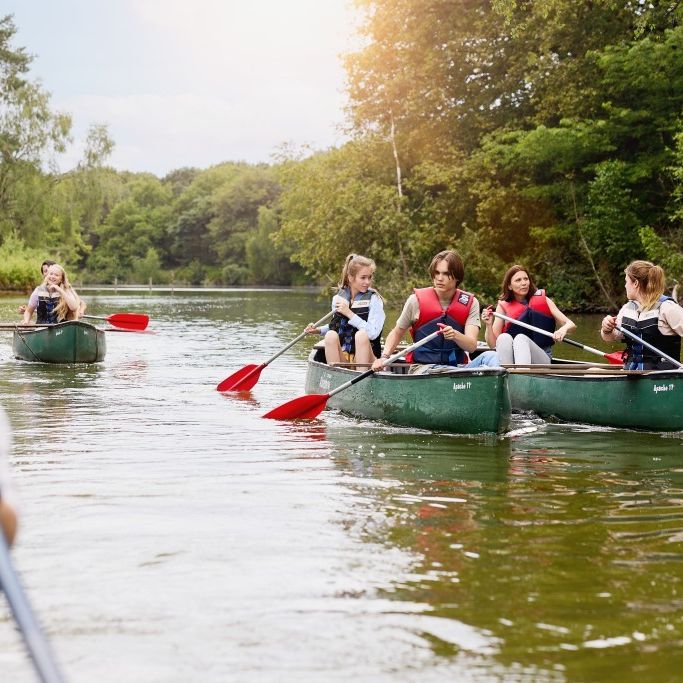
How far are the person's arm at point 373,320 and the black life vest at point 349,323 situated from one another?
0.09 metres

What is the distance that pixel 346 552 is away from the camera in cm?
425

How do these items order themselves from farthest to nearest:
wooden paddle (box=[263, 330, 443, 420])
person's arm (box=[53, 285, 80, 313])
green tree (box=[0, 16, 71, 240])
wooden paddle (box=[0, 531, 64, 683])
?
green tree (box=[0, 16, 71, 240]), person's arm (box=[53, 285, 80, 313]), wooden paddle (box=[263, 330, 443, 420]), wooden paddle (box=[0, 531, 64, 683])

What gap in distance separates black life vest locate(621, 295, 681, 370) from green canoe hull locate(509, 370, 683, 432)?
35 centimetres

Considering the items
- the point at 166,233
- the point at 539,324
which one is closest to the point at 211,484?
the point at 539,324

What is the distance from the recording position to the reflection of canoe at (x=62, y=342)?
12884 mm

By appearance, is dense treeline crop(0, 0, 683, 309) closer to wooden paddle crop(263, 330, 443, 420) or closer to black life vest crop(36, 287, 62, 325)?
black life vest crop(36, 287, 62, 325)

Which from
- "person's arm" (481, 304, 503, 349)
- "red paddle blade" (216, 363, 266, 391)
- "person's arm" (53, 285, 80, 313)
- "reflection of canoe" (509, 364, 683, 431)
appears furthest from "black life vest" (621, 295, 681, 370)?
"person's arm" (53, 285, 80, 313)

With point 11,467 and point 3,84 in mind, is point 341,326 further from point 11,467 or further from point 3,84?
point 3,84

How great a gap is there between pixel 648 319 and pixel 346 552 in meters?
4.19

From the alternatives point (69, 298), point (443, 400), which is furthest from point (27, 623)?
point (69, 298)

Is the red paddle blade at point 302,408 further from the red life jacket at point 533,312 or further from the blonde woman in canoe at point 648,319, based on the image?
the blonde woman in canoe at point 648,319

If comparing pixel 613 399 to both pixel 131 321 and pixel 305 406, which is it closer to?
pixel 305 406

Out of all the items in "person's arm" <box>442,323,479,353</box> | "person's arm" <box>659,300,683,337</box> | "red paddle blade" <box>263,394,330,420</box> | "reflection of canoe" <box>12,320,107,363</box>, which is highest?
"person's arm" <box>659,300,683,337</box>

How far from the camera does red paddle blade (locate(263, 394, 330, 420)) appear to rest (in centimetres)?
820
